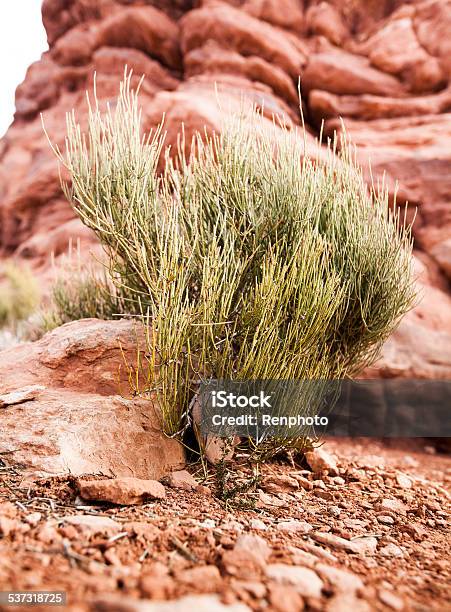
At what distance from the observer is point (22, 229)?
16.1 metres

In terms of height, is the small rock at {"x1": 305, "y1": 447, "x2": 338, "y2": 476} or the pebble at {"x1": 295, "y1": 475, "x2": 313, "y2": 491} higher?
the pebble at {"x1": 295, "y1": 475, "x2": 313, "y2": 491}

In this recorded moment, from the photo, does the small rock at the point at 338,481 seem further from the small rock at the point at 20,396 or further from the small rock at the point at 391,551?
the small rock at the point at 20,396

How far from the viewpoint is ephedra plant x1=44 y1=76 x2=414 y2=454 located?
3385mm

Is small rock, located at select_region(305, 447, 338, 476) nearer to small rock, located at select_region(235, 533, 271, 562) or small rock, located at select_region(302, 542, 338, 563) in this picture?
small rock, located at select_region(302, 542, 338, 563)

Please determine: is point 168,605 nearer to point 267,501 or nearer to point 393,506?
point 267,501

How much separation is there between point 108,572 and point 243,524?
39.7 inches

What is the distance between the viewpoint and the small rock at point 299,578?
169 cm

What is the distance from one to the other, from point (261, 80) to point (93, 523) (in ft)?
45.8

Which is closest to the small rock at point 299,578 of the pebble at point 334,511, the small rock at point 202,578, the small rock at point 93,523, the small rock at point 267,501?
the small rock at point 202,578

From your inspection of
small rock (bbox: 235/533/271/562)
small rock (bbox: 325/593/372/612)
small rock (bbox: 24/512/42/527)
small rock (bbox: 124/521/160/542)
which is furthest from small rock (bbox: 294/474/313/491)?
small rock (bbox: 24/512/42/527)

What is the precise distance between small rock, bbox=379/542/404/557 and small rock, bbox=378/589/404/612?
662mm

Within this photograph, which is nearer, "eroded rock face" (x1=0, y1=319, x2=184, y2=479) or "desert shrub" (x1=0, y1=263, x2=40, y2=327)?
"eroded rock face" (x1=0, y1=319, x2=184, y2=479)

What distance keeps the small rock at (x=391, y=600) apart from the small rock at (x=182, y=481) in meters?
1.53

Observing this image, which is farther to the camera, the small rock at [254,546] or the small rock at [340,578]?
the small rock at [254,546]
